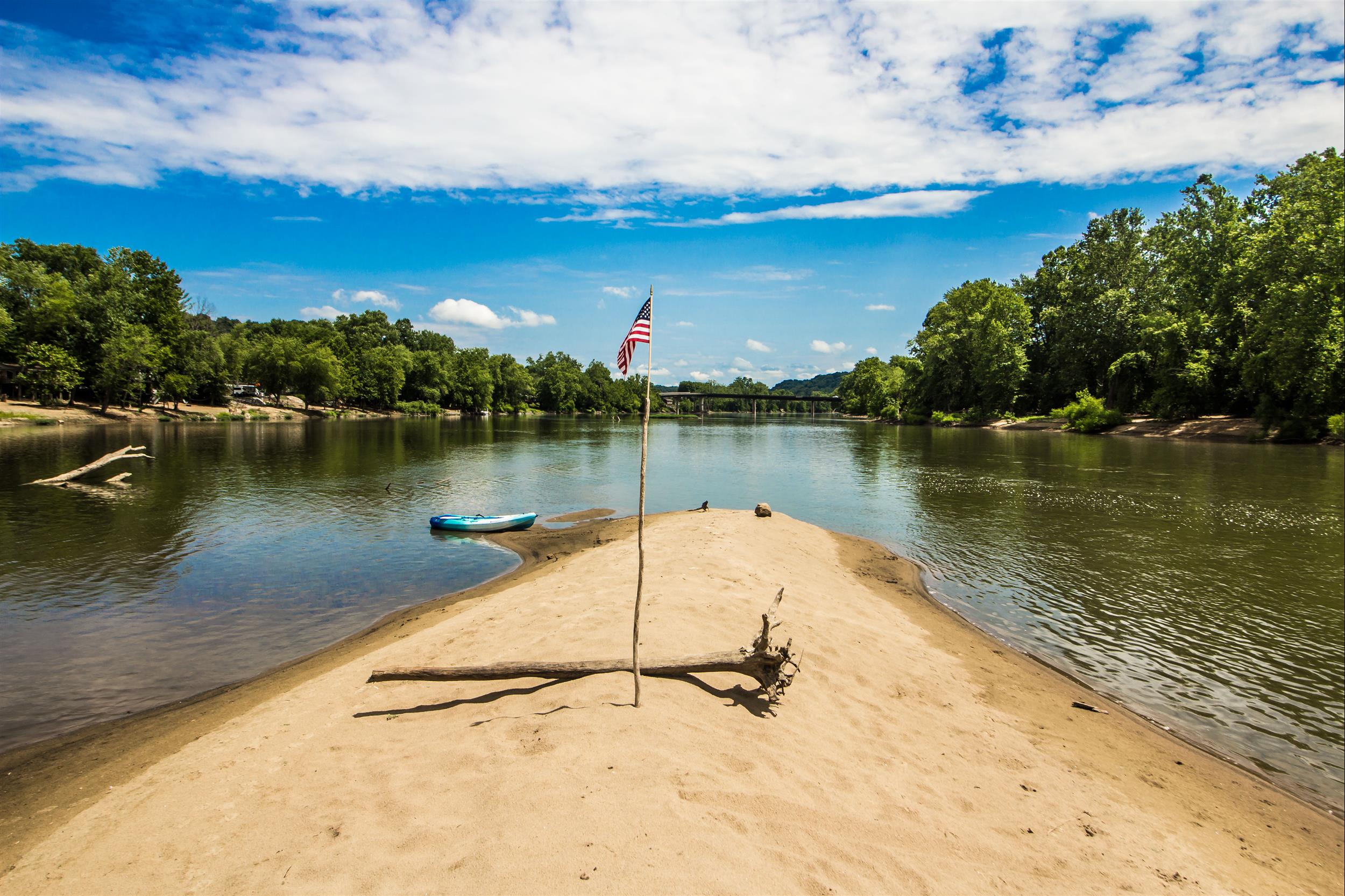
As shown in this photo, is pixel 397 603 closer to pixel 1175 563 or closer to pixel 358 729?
pixel 358 729

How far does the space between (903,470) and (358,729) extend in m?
41.0

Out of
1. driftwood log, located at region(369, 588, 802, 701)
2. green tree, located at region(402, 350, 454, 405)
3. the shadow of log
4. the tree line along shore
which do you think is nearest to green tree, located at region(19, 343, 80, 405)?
the tree line along shore

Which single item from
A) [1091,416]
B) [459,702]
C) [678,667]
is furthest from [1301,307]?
[459,702]

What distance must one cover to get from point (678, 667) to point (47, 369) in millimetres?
87824

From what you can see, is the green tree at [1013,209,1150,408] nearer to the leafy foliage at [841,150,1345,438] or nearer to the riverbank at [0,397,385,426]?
the leafy foliage at [841,150,1345,438]

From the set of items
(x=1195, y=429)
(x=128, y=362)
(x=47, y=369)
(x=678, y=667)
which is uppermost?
(x=128, y=362)

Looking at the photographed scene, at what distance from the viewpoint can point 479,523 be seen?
909 inches

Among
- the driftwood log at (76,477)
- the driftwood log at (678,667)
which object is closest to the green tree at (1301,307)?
the driftwood log at (678,667)

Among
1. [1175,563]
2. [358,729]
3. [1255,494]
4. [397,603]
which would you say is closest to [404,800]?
[358,729]

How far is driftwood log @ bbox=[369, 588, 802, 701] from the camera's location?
766cm

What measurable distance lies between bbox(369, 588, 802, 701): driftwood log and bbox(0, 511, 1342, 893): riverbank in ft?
0.63

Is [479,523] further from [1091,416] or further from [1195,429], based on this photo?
[1091,416]

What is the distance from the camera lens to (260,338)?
110m

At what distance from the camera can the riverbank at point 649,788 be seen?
4832 millimetres
